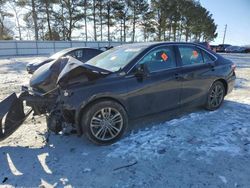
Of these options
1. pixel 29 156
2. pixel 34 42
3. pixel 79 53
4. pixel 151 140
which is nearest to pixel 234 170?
pixel 151 140

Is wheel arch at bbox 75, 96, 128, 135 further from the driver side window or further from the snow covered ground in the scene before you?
the driver side window

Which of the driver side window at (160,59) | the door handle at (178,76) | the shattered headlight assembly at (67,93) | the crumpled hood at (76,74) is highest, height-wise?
the driver side window at (160,59)

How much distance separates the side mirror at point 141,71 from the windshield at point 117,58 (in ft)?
0.76

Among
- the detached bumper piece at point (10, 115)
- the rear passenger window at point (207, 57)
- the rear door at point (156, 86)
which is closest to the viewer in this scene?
the detached bumper piece at point (10, 115)

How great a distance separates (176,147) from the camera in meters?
4.08

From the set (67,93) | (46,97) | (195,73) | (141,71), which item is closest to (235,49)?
(195,73)

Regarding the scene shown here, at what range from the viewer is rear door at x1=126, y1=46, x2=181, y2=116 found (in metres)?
4.41

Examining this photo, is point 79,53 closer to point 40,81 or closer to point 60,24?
point 40,81

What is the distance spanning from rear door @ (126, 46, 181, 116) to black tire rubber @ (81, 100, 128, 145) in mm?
212

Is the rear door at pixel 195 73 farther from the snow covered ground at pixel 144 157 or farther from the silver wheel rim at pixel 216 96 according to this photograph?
the snow covered ground at pixel 144 157

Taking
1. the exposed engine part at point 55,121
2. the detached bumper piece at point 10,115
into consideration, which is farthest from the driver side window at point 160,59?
the detached bumper piece at point 10,115

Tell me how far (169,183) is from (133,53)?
2422mm

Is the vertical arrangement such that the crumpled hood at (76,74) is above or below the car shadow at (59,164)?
above

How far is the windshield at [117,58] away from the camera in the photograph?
454 cm
